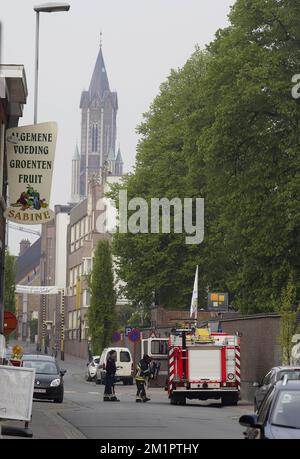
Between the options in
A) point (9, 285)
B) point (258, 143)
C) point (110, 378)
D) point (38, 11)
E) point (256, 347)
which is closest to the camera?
point (38, 11)

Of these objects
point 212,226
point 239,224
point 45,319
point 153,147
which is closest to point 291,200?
point 239,224

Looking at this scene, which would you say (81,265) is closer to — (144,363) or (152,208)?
(152,208)

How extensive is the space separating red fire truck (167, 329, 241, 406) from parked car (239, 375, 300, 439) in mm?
24145

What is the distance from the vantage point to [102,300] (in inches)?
3580

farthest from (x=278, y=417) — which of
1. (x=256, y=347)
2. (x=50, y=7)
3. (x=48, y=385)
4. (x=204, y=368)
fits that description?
(x=256, y=347)

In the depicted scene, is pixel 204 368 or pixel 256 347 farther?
pixel 256 347

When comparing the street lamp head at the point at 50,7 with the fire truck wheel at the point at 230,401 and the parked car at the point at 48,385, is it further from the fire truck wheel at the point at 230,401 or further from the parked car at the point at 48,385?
the fire truck wheel at the point at 230,401

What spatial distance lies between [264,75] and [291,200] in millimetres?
4500

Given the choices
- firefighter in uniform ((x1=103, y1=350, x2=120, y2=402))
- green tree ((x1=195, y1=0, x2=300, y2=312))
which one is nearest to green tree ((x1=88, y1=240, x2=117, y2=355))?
green tree ((x1=195, y1=0, x2=300, y2=312))

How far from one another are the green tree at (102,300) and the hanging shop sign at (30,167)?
62551 millimetres

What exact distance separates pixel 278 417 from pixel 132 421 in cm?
1413

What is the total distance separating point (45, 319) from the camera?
152625 mm

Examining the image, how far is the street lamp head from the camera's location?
27.6m

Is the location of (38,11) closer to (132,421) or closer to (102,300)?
(132,421)
